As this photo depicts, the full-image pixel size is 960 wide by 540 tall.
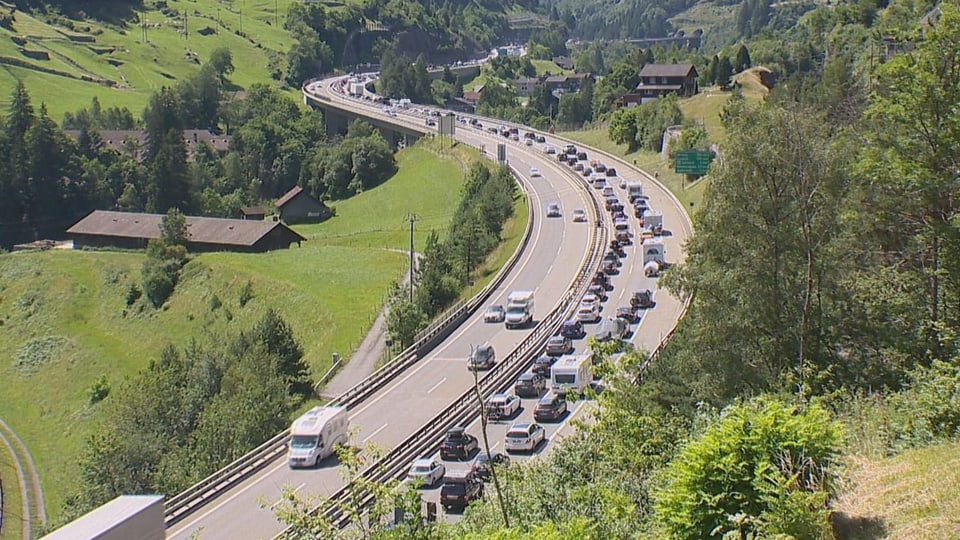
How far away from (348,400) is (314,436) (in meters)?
6.95

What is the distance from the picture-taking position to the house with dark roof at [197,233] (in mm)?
79000

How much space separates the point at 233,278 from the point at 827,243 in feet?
168

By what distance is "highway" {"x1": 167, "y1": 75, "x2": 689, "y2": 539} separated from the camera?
101ft

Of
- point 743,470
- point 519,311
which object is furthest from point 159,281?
point 743,470

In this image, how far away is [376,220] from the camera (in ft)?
318

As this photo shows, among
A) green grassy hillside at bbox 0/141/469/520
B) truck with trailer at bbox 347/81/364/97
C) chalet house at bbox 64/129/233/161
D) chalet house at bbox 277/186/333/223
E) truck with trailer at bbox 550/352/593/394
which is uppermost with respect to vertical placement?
truck with trailer at bbox 550/352/593/394

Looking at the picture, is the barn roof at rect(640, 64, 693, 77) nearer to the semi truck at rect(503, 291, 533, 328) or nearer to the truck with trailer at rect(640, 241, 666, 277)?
the truck with trailer at rect(640, 241, 666, 277)

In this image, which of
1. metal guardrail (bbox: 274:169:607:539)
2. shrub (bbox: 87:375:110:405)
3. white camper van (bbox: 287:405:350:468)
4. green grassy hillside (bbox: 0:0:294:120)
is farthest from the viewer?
green grassy hillside (bbox: 0:0:294:120)

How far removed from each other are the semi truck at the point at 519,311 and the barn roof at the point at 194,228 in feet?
109

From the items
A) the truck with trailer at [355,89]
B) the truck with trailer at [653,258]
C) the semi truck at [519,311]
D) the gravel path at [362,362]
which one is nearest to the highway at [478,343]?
the truck with trailer at [653,258]

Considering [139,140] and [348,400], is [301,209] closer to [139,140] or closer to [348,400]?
[139,140]

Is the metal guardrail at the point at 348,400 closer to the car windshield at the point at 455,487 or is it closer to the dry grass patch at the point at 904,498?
the car windshield at the point at 455,487

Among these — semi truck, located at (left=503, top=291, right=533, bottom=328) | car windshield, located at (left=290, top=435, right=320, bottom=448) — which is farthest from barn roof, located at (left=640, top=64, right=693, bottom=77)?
car windshield, located at (left=290, top=435, right=320, bottom=448)

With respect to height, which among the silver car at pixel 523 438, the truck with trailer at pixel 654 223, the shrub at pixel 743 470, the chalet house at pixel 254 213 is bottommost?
the chalet house at pixel 254 213
